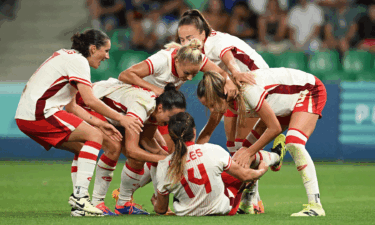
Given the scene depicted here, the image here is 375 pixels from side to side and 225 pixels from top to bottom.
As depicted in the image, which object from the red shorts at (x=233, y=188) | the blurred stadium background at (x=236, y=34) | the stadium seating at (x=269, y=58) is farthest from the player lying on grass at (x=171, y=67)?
the stadium seating at (x=269, y=58)

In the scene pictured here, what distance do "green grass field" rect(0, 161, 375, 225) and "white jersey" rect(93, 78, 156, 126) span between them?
0.99 metres

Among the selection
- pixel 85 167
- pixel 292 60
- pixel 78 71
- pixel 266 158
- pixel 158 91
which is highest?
pixel 78 71

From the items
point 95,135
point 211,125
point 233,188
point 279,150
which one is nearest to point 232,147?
point 211,125

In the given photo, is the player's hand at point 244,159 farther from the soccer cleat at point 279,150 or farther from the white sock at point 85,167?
the white sock at point 85,167

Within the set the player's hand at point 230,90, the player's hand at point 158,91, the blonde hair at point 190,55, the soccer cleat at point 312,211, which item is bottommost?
the soccer cleat at point 312,211

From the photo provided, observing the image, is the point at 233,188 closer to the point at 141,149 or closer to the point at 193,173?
the point at 193,173

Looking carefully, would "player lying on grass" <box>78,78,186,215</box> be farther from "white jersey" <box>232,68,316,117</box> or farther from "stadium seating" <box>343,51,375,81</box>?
"stadium seating" <box>343,51,375,81</box>

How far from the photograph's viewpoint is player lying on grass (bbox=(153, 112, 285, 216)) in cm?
454

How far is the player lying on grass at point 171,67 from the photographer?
5.13m

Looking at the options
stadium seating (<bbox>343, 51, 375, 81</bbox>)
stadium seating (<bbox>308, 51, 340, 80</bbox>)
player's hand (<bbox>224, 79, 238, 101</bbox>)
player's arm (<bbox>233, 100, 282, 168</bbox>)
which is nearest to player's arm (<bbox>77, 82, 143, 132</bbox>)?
player's hand (<bbox>224, 79, 238, 101</bbox>)

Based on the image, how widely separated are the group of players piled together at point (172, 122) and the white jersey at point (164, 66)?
0.01 metres

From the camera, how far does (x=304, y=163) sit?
15.8ft

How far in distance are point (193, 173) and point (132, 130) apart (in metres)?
0.78

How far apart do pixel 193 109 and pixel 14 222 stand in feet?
21.0
